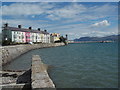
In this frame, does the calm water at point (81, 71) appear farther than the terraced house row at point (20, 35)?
No

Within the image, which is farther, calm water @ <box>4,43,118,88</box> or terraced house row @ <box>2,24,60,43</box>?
terraced house row @ <box>2,24,60,43</box>

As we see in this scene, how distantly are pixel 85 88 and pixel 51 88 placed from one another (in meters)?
6.21

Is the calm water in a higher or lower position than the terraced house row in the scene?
lower

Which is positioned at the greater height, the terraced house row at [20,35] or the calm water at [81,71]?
the terraced house row at [20,35]

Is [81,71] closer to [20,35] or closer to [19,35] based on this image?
[19,35]

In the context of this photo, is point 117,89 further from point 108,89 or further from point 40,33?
Result: point 40,33

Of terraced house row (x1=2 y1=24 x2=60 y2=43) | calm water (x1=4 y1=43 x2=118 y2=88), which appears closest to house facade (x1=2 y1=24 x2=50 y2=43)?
terraced house row (x1=2 y1=24 x2=60 y2=43)

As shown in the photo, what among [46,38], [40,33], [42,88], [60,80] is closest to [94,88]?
[60,80]

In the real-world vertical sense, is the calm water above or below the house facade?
below

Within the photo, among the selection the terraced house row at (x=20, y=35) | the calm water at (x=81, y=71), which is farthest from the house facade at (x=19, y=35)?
the calm water at (x=81, y=71)

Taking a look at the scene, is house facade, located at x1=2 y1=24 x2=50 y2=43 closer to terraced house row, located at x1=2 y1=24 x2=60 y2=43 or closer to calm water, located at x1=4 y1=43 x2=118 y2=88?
terraced house row, located at x1=2 y1=24 x2=60 y2=43

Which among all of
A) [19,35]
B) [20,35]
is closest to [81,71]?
[19,35]

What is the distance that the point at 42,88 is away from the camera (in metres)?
5.48

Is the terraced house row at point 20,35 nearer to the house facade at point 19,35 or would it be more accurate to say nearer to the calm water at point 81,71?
the house facade at point 19,35
